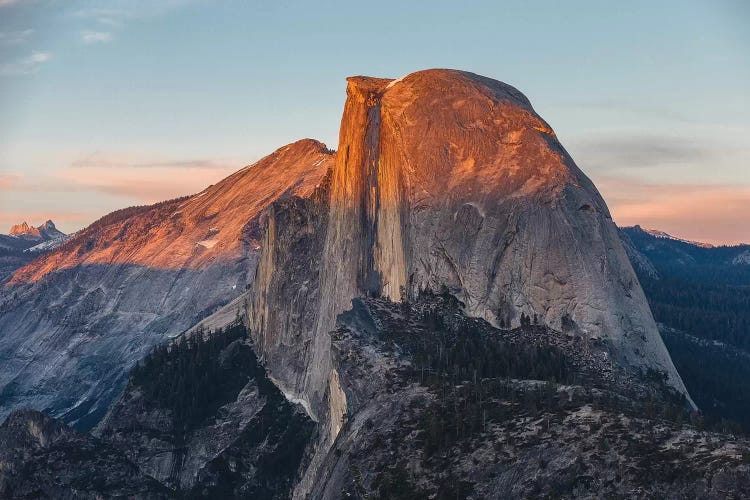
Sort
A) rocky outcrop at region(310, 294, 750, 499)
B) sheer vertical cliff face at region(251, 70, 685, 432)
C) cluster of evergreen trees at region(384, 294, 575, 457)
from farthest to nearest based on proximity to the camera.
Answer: sheer vertical cliff face at region(251, 70, 685, 432), cluster of evergreen trees at region(384, 294, 575, 457), rocky outcrop at region(310, 294, 750, 499)

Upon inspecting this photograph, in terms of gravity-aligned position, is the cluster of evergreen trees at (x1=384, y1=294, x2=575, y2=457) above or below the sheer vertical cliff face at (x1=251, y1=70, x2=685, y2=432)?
below

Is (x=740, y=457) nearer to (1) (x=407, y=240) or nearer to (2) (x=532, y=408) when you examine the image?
(2) (x=532, y=408)

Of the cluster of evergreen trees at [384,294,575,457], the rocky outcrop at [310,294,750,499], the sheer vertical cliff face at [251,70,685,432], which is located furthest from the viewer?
the sheer vertical cliff face at [251,70,685,432]

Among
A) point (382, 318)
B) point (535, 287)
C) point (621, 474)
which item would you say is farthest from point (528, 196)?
point (621, 474)

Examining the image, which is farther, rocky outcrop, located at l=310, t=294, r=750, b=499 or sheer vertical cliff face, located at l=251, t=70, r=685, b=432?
sheer vertical cliff face, located at l=251, t=70, r=685, b=432

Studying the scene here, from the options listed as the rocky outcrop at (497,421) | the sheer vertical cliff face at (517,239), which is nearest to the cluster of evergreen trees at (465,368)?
the rocky outcrop at (497,421)

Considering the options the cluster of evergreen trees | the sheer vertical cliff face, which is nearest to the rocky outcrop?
the cluster of evergreen trees

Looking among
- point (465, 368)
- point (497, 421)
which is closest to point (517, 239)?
point (465, 368)

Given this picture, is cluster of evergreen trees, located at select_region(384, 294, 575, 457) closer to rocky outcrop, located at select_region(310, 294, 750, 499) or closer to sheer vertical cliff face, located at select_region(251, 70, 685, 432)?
rocky outcrop, located at select_region(310, 294, 750, 499)

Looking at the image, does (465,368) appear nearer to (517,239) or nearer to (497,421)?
(497,421)

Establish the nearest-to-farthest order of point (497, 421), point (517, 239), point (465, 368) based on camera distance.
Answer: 1. point (497, 421)
2. point (465, 368)
3. point (517, 239)

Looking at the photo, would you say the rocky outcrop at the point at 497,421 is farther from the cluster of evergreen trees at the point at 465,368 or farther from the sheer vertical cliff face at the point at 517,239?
the sheer vertical cliff face at the point at 517,239

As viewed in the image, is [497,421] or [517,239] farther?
[517,239]
